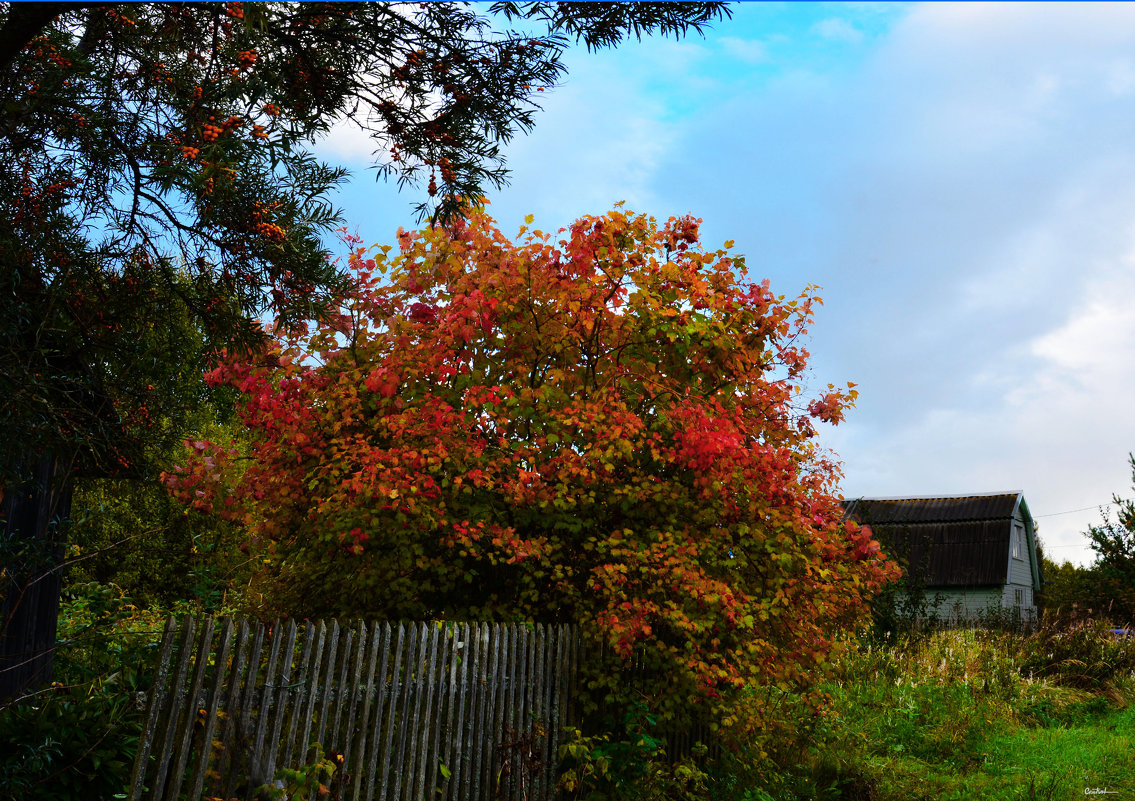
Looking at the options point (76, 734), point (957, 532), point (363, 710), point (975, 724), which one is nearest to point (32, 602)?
point (76, 734)

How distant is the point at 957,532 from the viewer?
30484mm

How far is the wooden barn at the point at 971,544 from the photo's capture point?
2888 centimetres

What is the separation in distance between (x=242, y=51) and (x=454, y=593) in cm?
477

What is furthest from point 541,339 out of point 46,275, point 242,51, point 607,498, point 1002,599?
point 1002,599

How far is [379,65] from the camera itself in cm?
584

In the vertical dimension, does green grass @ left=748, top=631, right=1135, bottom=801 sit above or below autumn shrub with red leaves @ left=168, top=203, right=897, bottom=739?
below

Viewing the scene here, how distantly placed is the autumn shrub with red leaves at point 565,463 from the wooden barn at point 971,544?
21634mm

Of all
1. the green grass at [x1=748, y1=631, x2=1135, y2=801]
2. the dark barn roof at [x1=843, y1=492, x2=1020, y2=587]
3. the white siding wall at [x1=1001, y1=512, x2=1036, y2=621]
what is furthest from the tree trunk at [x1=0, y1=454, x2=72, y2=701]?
the white siding wall at [x1=1001, y1=512, x2=1036, y2=621]

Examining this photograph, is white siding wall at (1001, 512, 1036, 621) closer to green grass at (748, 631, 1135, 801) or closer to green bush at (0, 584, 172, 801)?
green grass at (748, 631, 1135, 801)

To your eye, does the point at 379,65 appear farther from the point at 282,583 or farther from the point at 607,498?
the point at 282,583

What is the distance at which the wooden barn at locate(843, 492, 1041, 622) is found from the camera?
94.7 ft

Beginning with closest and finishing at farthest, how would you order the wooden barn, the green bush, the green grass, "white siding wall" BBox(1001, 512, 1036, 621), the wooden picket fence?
1. the wooden picket fence
2. the green bush
3. the green grass
4. the wooden barn
5. "white siding wall" BBox(1001, 512, 1036, 621)

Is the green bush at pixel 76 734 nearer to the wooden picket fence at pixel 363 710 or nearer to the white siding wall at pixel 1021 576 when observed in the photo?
the wooden picket fence at pixel 363 710

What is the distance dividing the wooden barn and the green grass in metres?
13.6
